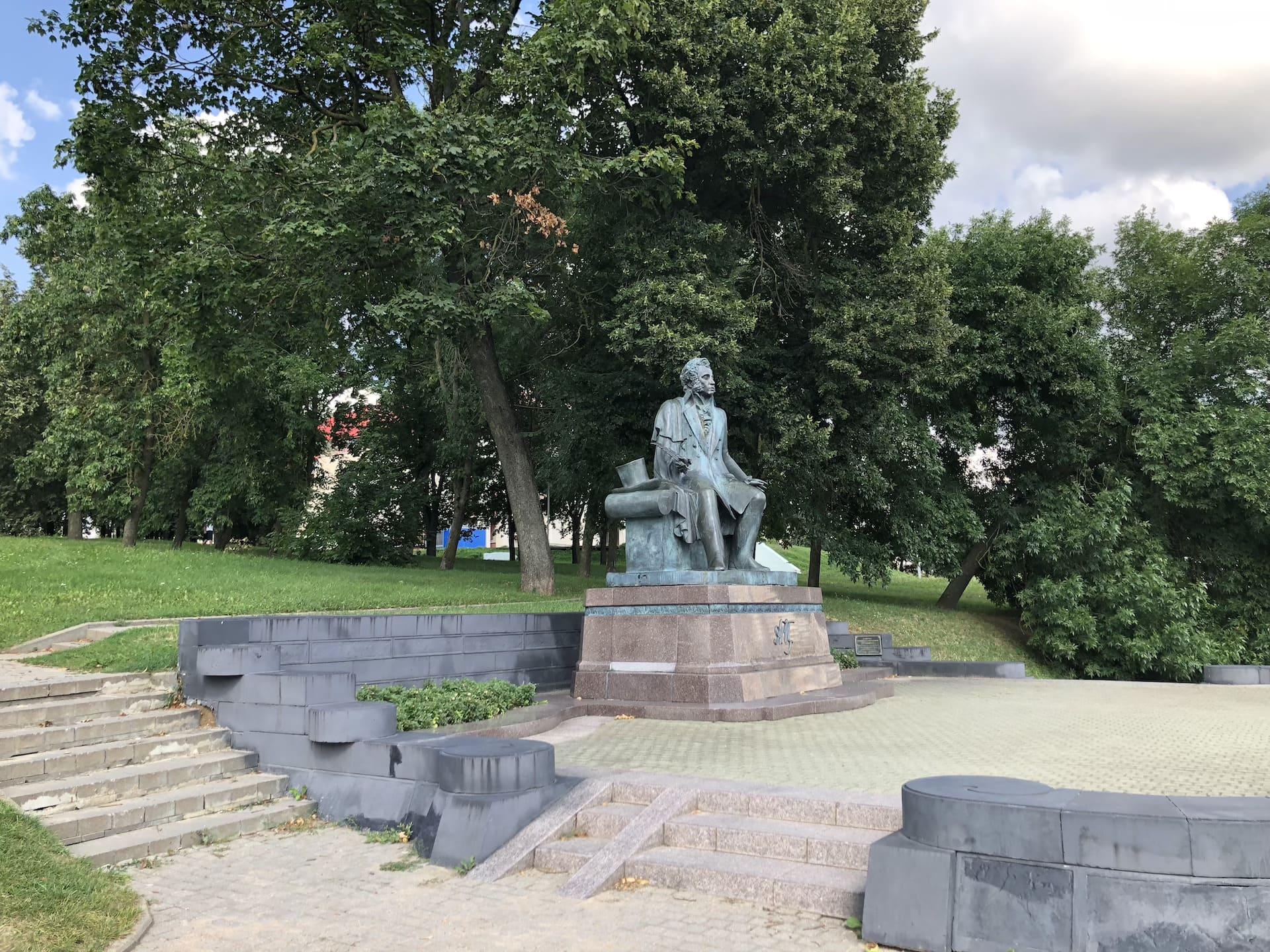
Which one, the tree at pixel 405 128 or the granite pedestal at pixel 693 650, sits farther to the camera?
the tree at pixel 405 128

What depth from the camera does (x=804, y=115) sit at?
714 inches

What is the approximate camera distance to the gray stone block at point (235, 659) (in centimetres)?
812

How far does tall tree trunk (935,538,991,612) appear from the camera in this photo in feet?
90.2

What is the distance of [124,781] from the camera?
687 cm

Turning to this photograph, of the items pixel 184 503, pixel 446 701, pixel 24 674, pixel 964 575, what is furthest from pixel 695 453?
pixel 184 503

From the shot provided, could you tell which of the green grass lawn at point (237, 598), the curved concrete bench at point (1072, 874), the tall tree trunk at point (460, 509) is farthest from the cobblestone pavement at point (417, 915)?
the tall tree trunk at point (460, 509)

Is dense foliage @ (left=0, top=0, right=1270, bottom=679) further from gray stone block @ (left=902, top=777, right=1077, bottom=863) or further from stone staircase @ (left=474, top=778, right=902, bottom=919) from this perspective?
gray stone block @ (left=902, top=777, right=1077, bottom=863)

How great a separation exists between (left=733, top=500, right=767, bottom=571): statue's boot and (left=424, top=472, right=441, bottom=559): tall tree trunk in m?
25.0

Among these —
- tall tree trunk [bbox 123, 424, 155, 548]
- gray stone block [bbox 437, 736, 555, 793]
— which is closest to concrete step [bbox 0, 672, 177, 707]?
gray stone block [bbox 437, 736, 555, 793]

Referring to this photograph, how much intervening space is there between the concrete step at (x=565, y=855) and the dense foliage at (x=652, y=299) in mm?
12122

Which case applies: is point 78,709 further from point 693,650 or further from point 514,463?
point 514,463

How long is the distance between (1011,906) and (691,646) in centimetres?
648

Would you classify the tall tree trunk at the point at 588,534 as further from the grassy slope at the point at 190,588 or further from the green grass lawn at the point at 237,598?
the grassy slope at the point at 190,588

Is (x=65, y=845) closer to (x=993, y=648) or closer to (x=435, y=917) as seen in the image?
(x=435, y=917)
